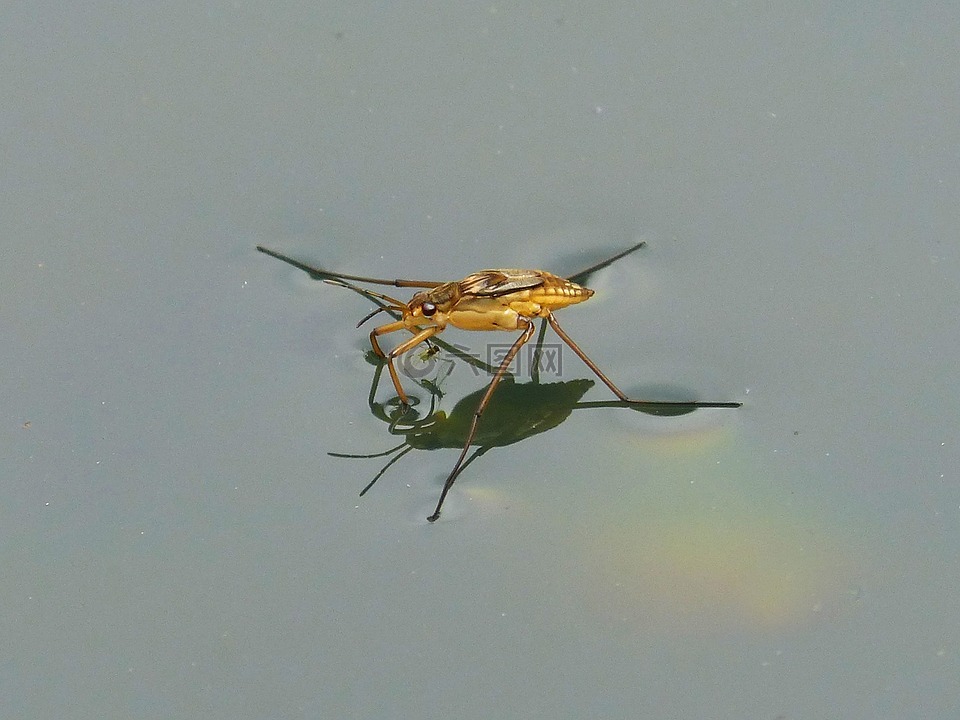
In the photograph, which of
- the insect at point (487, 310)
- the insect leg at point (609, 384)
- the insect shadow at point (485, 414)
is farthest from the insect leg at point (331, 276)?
the insect leg at point (609, 384)

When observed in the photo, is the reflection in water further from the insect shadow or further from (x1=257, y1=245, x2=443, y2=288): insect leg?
(x1=257, y1=245, x2=443, y2=288): insect leg

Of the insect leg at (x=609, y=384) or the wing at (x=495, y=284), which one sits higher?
the wing at (x=495, y=284)

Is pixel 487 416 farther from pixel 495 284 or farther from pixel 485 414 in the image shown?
pixel 495 284

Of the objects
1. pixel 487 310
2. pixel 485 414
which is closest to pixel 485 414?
pixel 485 414

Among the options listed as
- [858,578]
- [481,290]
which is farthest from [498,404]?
[858,578]

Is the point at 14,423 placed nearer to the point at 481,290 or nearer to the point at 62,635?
the point at 62,635

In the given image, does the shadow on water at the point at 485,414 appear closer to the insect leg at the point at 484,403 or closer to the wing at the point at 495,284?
the insect leg at the point at 484,403

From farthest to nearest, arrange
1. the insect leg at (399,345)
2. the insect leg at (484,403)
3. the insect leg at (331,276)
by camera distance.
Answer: the insect leg at (331,276) → the insect leg at (399,345) → the insect leg at (484,403)

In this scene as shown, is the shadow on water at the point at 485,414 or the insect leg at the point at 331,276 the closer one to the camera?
the shadow on water at the point at 485,414
